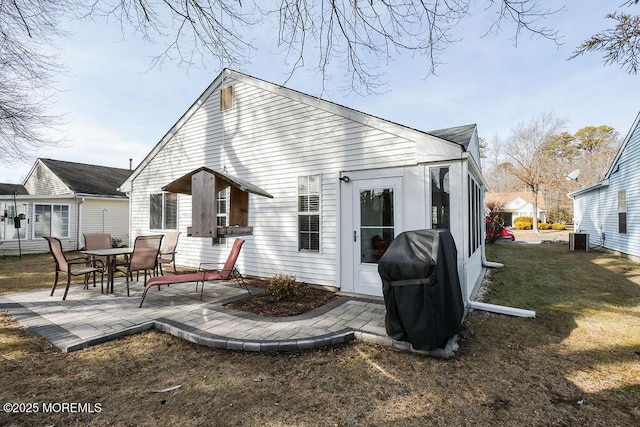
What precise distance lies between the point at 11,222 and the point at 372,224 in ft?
56.5

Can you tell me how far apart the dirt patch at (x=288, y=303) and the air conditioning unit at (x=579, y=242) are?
13.9 meters

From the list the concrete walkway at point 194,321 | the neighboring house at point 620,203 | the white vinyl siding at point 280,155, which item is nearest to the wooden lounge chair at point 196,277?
the concrete walkway at point 194,321

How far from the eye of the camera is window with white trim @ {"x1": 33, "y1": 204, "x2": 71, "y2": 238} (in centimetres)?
1440

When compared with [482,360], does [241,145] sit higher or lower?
higher

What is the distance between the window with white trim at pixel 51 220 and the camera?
14.4 meters

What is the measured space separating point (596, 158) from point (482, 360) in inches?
1581

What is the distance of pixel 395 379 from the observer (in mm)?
2945

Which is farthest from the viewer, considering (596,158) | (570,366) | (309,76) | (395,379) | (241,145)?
(596,158)

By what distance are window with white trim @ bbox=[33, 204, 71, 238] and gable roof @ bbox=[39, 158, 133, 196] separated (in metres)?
1.21

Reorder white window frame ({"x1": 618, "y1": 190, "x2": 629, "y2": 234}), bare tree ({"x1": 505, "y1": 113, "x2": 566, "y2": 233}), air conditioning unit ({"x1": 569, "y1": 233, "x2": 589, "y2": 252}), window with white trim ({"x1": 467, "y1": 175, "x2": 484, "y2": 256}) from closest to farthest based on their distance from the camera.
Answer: window with white trim ({"x1": 467, "y1": 175, "x2": 484, "y2": 256})
white window frame ({"x1": 618, "y1": 190, "x2": 629, "y2": 234})
air conditioning unit ({"x1": 569, "y1": 233, "x2": 589, "y2": 252})
bare tree ({"x1": 505, "y1": 113, "x2": 566, "y2": 233})

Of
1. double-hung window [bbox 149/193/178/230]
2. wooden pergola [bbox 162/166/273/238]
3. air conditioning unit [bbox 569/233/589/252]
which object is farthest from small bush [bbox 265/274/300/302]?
air conditioning unit [bbox 569/233/589/252]

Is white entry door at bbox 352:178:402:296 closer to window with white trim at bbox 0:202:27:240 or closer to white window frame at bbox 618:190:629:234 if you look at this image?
white window frame at bbox 618:190:629:234

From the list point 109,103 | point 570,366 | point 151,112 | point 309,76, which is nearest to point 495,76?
point 309,76

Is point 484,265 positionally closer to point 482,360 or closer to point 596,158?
point 482,360
